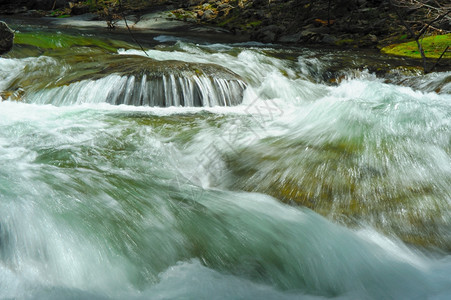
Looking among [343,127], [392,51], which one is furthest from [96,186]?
[392,51]

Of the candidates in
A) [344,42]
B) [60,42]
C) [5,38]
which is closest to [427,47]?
A: [344,42]

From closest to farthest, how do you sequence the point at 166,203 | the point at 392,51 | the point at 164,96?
1. the point at 166,203
2. the point at 164,96
3. the point at 392,51

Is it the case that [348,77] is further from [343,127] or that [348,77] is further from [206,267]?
[206,267]

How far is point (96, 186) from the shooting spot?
3.50m

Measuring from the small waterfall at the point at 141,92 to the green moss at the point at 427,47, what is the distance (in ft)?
25.4

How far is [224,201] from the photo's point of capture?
3.63 metres

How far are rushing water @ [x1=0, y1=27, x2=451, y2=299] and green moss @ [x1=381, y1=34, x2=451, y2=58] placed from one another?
5.98 metres

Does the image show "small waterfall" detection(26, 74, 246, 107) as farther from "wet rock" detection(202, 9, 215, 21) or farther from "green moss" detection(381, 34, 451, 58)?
"wet rock" detection(202, 9, 215, 21)

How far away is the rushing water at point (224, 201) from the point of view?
102 inches

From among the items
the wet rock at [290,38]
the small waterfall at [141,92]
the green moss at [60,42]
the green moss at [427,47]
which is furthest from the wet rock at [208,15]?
the small waterfall at [141,92]

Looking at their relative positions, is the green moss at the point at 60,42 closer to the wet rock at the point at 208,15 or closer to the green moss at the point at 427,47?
the green moss at the point at 427,47

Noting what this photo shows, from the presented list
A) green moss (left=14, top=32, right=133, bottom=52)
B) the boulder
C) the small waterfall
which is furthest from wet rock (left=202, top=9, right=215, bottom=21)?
the small waterfall

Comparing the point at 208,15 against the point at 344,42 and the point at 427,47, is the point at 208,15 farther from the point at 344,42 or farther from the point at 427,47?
the point at 427,47

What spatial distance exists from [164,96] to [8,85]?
11.4 ft
